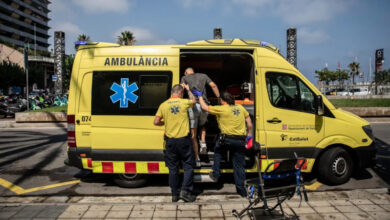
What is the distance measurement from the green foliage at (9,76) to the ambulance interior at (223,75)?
5296cm

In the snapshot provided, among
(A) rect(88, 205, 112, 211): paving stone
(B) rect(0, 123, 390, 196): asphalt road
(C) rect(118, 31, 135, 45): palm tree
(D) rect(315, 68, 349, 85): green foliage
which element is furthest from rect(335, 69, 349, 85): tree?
(A) rect(88, 205, 112, 211): paving stone

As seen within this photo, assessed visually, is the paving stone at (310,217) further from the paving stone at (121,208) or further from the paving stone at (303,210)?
the paving stone at (121,208)

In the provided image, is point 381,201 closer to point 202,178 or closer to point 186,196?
point 202,178

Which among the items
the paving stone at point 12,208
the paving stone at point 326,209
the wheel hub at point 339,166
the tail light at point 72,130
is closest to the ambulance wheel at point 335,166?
the wheel hub at point 339,166

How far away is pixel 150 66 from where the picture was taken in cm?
515

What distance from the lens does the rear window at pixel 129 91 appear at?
511cm

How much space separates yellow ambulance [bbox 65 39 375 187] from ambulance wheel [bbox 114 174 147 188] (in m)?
0.02

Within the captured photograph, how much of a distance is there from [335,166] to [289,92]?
163 cm

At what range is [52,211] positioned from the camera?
4.11 metres

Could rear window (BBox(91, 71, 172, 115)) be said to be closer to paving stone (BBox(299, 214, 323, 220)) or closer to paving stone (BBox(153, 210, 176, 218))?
paving stone (BBox(153, 210, 176, 218))

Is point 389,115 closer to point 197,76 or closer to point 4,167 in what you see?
point 197,76

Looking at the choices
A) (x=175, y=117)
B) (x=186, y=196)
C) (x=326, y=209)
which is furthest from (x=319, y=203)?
(x=175, y=117)

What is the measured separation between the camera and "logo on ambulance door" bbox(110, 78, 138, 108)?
5117mm

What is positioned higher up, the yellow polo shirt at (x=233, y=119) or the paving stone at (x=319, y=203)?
the yellow polo shirt at (x=233, y=119)
